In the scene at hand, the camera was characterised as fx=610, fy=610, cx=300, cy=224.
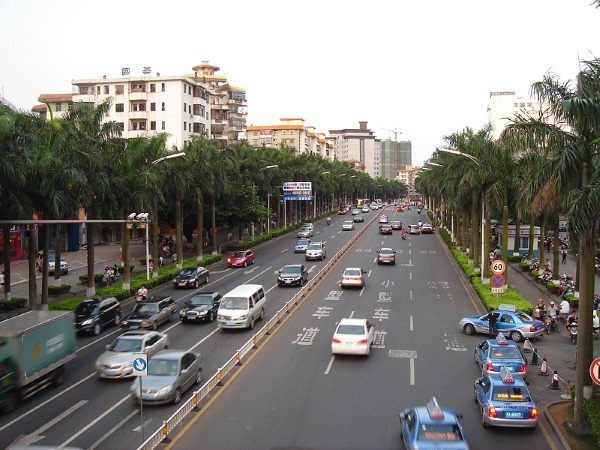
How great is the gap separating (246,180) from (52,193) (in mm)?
35475

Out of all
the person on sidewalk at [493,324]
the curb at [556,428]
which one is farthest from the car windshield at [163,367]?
the person on sidewalk at [493,324]

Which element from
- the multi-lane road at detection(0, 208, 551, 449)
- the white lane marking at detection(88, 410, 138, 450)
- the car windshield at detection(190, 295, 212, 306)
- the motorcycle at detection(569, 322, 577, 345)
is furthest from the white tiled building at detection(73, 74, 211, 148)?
the white lane marking at detection(88, 410, 138, 450)

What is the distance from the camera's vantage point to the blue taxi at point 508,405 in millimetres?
16266

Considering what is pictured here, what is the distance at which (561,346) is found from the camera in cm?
2634

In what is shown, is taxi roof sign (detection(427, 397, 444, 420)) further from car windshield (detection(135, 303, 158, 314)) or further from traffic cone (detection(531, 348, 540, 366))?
car windshield (detection(135, 303, 158, 314))

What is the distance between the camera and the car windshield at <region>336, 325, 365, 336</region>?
24.0 metres

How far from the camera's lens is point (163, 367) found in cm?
1925

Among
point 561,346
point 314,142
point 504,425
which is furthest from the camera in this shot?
point 314,142

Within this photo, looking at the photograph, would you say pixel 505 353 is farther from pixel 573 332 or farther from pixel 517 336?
pixel 573 332

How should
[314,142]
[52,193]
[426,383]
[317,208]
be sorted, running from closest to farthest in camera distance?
[426,383] → [52,193] → [317,208] → [314,142]

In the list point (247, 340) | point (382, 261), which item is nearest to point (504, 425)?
point (247, 340)

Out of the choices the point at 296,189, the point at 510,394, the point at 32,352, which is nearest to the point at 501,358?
the point at 510,394

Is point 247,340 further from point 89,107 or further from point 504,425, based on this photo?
point 89,107

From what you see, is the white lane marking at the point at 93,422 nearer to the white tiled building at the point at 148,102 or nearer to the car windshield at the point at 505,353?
the car windshield at the point at 505,353
